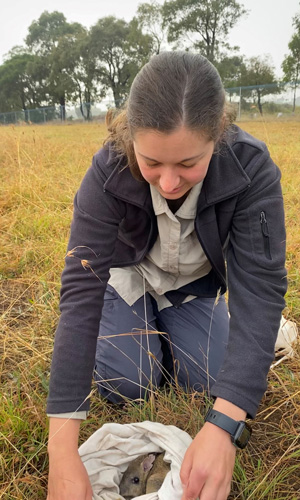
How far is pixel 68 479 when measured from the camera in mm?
1036

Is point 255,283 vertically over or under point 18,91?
under

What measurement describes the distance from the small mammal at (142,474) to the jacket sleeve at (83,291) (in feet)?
0.88

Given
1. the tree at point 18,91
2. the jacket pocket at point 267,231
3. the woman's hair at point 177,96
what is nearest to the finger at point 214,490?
the jacket pocket at point 267,231

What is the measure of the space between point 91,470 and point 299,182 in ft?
10.9

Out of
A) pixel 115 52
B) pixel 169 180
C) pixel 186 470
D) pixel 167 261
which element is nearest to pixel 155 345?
pixel 167 261

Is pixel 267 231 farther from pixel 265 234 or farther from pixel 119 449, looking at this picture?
pixel 119 449

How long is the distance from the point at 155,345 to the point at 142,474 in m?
0.57

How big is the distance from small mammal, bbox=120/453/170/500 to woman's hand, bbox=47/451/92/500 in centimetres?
26

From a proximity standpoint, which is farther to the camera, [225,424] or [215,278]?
[215,278]

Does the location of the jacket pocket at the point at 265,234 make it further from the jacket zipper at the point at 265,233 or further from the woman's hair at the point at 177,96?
the woman's hair at the point at 177,96

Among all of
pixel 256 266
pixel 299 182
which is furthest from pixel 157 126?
pixel 299 182

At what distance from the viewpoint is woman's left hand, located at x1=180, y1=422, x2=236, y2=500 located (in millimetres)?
996

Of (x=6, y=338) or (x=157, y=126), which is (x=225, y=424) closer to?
(x=157, y=126)

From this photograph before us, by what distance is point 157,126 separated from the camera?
1022 millimetres
